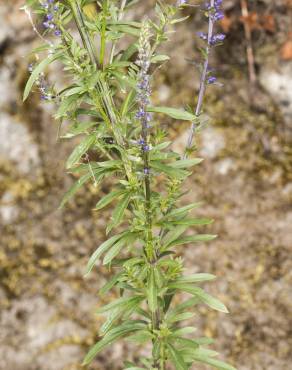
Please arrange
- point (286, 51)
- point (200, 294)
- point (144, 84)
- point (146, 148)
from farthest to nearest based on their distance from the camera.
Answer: point (286, 51) → point (200, 294) → point (146, 148) → point (144, 84)

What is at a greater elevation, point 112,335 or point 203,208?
point 112,335

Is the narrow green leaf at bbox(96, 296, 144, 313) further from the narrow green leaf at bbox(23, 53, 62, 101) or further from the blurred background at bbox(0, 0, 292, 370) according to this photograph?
the blurred background at bbox(0, 0, 292, 370)

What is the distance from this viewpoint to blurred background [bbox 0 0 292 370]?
13.2 ft

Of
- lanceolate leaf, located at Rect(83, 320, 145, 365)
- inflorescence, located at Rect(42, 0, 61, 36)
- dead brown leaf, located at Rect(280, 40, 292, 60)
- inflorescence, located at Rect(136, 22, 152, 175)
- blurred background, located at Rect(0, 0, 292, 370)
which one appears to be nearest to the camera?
inflorescence, located at Rect(136, 22, 152, 175)

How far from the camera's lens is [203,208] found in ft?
14.5

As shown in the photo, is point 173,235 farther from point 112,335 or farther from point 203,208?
point 203,208

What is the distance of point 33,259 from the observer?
14.6ft

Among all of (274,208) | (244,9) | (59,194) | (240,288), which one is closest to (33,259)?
(59,194)

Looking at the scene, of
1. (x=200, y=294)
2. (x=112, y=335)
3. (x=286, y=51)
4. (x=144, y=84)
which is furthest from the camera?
(x=286, y=51)

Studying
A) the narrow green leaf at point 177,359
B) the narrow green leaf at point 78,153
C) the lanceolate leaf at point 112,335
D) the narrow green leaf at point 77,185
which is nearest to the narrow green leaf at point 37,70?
the narrow green leaf at point 78,153

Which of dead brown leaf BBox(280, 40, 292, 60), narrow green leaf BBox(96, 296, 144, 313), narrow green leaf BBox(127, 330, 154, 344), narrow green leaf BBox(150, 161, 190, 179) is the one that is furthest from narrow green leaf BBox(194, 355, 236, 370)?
dead brown leaf BBox(280, 40, 292, 60)

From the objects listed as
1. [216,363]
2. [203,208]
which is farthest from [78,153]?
[203,208]

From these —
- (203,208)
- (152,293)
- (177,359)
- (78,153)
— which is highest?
(78,153)

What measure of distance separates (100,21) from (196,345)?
1393mm
